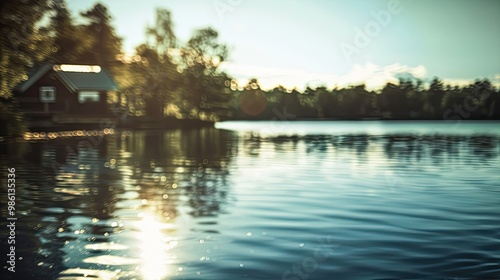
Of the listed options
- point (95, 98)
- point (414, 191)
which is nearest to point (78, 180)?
point (414, 191)

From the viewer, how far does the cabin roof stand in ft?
230

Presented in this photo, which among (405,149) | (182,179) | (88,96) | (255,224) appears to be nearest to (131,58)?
(88,96)

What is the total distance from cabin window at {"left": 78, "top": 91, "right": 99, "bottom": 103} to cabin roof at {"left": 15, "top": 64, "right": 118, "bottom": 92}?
1600 mm

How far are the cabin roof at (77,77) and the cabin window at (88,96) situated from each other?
1600 mm

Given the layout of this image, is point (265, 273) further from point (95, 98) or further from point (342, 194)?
point (95, 98)

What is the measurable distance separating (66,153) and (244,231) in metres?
26.0

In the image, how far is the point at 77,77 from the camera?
7619 cm

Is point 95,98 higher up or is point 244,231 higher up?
point 95,98

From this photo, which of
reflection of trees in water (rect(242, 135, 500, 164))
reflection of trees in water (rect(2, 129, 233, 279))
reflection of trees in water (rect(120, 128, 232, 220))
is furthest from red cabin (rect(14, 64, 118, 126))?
reflection of trees in water (rect(2, 129, 233, 279))

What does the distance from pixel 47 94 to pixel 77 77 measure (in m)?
5.98

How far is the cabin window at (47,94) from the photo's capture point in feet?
232

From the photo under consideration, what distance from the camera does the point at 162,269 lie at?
8.39m

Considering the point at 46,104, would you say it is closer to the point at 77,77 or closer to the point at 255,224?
the point at 77,77

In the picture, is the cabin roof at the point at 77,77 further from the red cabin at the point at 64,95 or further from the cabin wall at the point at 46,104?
the cabin wall at the point at 46,104
